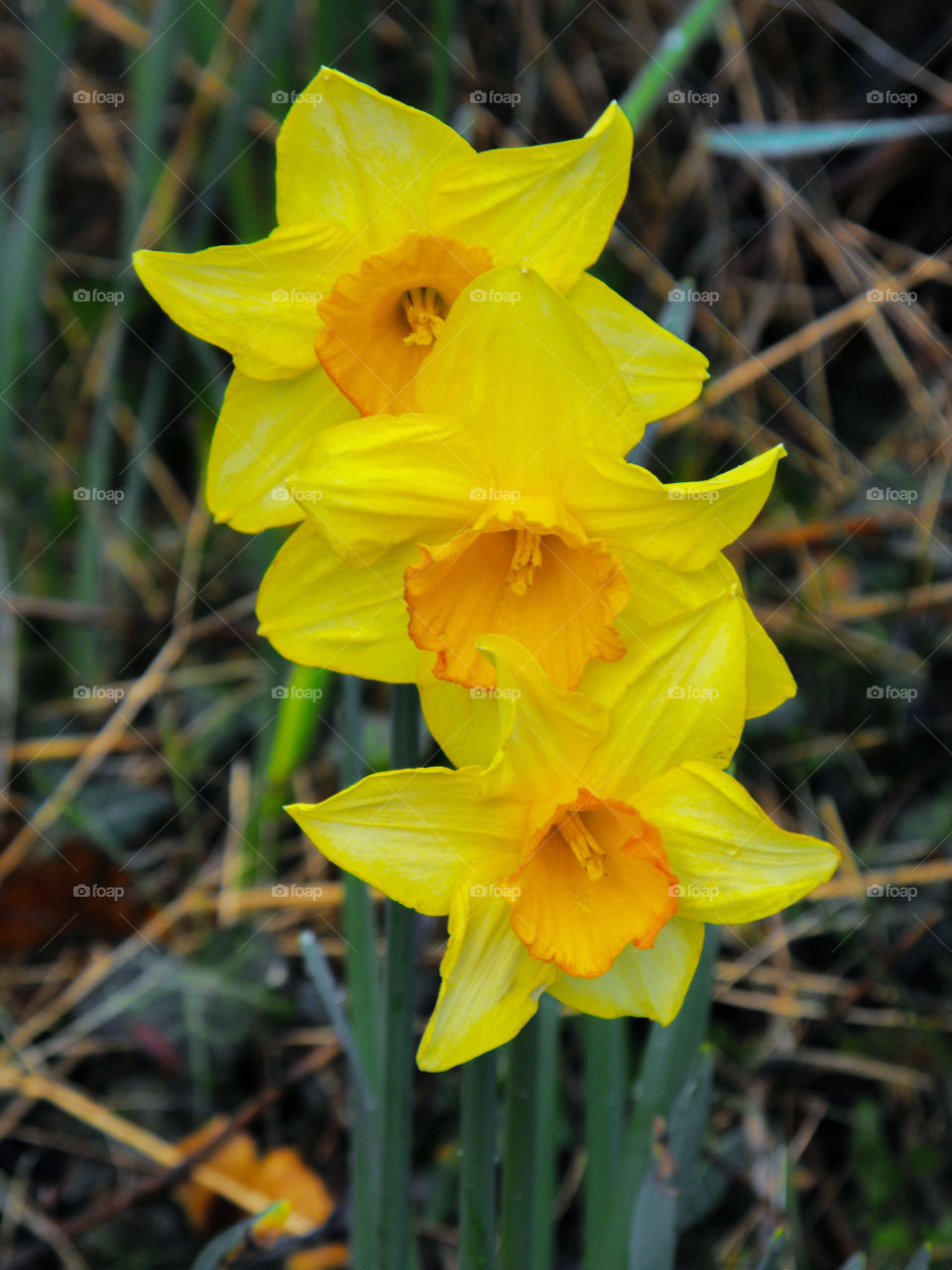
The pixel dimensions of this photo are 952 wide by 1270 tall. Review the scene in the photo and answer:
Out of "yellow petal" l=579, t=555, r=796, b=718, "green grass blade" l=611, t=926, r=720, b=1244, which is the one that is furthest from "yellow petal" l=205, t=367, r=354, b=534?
"green grass blade" l=611, t=926, r=720, b=1244

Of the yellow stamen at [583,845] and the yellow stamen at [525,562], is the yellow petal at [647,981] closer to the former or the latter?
the yellow stamen at [583,845]

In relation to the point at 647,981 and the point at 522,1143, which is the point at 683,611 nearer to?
the point at 647,981

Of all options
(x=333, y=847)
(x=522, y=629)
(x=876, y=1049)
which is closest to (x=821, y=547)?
(x=876, y=1049)

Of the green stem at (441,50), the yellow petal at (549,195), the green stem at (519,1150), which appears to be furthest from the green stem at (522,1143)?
the green stem at (441,50)

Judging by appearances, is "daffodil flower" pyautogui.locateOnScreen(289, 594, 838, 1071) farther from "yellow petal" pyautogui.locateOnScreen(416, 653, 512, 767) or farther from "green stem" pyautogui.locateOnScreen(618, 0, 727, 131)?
"green stem" pyautogui.locateOnScreen(618, 0, 727, 131)

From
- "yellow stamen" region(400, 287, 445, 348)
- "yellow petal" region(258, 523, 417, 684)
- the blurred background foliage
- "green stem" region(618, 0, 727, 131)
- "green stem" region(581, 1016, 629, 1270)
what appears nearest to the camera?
"yellow petal" region(258, 523, 417, 684)
